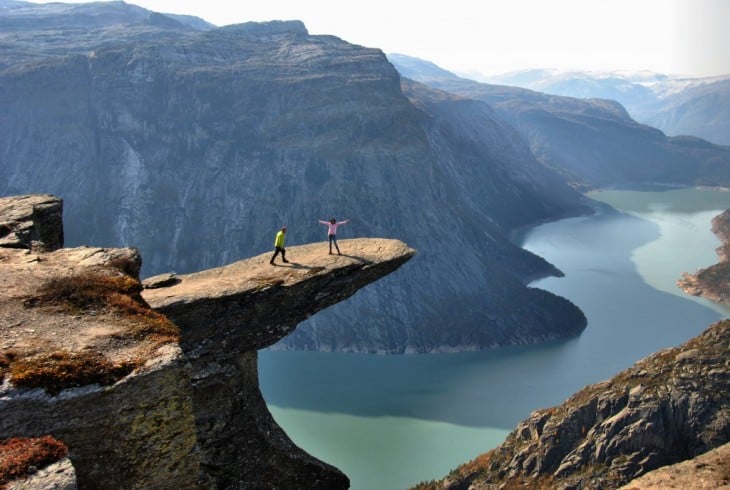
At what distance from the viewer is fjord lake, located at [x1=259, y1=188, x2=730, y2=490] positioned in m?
65.0

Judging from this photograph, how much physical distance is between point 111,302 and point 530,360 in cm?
8510

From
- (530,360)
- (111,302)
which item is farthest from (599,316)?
(111,302)

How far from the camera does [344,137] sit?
114562 millimetres

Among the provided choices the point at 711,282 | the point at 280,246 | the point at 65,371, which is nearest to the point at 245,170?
the point at 280,246

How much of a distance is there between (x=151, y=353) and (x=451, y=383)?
74.9m

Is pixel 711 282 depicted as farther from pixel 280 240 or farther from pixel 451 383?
pixel 280 240

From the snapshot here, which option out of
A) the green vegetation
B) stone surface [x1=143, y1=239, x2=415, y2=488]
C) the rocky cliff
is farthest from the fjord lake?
the green vegetation

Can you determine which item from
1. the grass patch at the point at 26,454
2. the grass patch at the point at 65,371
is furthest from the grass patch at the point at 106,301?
the grass patch at the point at 26,454

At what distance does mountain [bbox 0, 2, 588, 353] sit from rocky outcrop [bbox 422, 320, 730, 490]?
57.5m

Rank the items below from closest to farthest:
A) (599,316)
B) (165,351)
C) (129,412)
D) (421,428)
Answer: (129,412), (165,351), (421,428), (599,316)

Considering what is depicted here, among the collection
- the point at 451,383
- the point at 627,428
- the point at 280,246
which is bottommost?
the point at 451,383

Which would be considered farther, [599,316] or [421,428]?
[599,316]

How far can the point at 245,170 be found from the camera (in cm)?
11512

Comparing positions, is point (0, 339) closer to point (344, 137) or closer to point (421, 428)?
point (421, 428)
